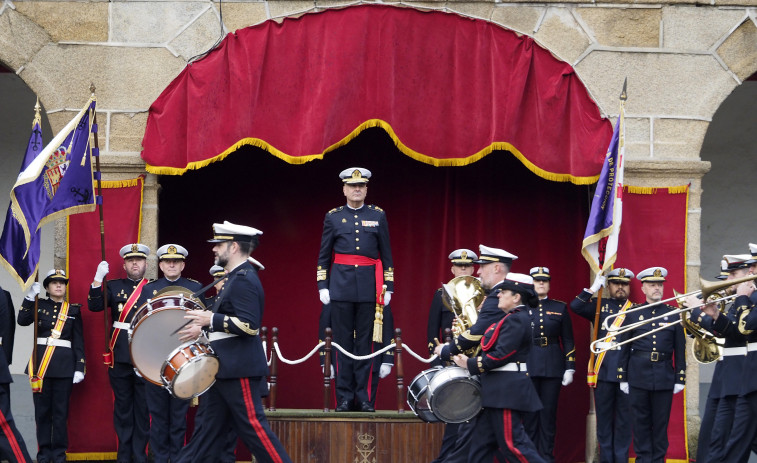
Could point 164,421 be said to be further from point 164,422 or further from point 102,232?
point 102,232

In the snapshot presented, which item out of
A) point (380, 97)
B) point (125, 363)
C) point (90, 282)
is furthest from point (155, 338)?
point (380, 97)

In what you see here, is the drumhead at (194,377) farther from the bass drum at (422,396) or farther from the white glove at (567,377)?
the white glove at (567,377)

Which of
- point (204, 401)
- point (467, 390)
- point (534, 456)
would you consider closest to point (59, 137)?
point (204, 401)

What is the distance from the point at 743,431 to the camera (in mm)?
10328

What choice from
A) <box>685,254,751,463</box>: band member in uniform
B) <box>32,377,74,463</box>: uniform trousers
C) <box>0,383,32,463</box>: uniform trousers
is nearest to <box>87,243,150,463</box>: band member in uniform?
<box>32,377,74,463</box>: uniform trousers

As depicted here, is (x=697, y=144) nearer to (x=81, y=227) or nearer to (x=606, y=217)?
(x=606, y=217)

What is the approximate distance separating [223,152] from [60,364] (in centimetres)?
242

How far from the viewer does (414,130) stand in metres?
11.9

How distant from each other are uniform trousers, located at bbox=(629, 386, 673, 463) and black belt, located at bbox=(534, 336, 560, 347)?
0.97 metres

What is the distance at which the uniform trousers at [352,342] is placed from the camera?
37.5 ft

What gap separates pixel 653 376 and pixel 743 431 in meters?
1.51

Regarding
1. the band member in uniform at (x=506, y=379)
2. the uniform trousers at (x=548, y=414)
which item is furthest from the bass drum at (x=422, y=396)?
the uniform trousers at (x=548, y=414)

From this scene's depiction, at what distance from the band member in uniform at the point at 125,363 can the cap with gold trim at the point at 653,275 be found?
463 cm

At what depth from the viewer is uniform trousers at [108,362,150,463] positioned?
11.8 meters
